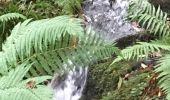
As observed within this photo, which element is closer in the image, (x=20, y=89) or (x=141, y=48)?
(x=20, y=89)

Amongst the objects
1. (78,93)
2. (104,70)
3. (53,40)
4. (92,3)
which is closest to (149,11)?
(104,70)

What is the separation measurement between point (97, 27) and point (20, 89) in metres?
3.71

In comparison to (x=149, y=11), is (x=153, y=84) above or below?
below

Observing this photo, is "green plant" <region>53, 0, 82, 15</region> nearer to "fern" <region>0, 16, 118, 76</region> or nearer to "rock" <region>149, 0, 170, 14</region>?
"rock" <region>149, 0, 170, 14</region>

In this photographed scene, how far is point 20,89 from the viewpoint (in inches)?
126

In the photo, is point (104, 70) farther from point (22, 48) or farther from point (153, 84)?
point (22, 48)

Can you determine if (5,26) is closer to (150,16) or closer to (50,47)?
(150,16)

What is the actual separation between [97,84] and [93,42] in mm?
1285

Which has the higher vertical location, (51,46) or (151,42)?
(51,46)

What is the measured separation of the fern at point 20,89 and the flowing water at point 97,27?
5.82 ft

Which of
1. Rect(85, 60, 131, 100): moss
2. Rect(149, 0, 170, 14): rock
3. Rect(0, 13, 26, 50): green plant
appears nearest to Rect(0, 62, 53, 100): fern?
Rect(85, 60, 131, 100): moss

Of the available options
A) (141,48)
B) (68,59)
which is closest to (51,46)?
(68,59)

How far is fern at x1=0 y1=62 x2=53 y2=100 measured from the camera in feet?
10.0

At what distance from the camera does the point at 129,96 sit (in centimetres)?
467
